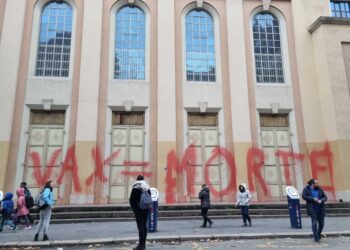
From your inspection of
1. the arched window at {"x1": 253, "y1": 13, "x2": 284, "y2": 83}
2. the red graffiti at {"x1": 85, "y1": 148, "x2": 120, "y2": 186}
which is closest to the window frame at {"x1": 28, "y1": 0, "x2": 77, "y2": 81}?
the red graffiti at {"x1": 85, "y1": 148, "x2": 120, "y2": 186}

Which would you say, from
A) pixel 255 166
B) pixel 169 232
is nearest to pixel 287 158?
pixel 255 166

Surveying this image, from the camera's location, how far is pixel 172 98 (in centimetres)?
1622

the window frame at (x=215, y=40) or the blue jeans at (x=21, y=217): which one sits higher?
the window frame at (x=215, y=40)

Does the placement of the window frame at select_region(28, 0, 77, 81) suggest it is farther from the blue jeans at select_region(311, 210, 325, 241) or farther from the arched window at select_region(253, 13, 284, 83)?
the blue jeans at select_region(311, 210, 325, 241)

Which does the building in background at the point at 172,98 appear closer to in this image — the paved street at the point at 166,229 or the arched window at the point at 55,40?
the arched window at the point at 55,40

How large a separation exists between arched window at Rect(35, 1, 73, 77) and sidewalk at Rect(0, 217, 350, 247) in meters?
7.99

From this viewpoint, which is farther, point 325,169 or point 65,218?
point 325,169

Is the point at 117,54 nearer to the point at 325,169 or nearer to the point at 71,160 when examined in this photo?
the point at 71,160

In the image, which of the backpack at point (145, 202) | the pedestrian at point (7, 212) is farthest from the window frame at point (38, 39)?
the backpack at point (145, 202)

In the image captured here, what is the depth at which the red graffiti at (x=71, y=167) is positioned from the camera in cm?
1490

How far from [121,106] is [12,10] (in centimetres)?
713

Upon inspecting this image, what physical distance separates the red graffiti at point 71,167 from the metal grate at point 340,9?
52.7 ft

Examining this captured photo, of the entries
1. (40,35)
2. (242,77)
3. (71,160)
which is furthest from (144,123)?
(40,35)

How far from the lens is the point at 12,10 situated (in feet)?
53.3
